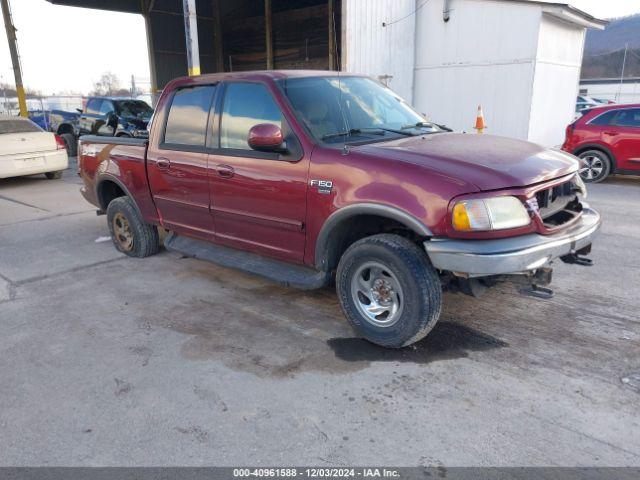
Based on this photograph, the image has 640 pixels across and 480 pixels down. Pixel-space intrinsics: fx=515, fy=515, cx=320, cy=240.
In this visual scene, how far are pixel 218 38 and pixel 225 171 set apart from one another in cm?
1852

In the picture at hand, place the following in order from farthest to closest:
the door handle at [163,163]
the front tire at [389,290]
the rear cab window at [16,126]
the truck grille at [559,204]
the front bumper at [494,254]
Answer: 1. the rear cab window at [16,126]
2. the door handle at [163,163]
3. the truck grille at [559,204]
4. the front tire at [389,290]
5. the front bumper at [494,254]

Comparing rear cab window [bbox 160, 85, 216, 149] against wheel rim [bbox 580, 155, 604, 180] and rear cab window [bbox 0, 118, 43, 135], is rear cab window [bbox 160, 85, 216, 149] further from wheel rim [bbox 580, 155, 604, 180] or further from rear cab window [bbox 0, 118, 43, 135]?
wheel rim [bbox 580, 155, 604, 180]

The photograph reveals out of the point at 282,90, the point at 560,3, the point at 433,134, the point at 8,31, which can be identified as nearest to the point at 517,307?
the point at 433,134

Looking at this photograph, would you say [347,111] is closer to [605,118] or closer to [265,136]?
[265,136]

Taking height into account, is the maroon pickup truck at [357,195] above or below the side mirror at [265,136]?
below

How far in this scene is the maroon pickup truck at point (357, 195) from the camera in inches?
125

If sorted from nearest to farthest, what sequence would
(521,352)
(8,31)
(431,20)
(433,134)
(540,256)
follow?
1. (540,256)
2. (521,352)
3. (433,134)
4. (431,20)
5. (8,31)

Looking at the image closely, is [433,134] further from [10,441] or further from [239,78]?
[10,441]

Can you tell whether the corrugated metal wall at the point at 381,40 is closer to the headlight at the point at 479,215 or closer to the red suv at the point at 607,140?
the red suv at the point at 607,140

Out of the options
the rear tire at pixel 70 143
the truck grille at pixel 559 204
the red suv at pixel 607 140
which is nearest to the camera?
the truck grille at pixel 559 204

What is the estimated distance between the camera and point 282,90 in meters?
4.08

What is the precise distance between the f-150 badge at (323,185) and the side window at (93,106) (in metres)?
14.4

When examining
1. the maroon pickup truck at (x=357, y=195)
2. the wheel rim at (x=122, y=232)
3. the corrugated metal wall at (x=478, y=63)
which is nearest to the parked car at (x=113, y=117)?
the corrugated metal wall at (x=478, y=63)

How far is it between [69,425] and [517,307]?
3.42 m
